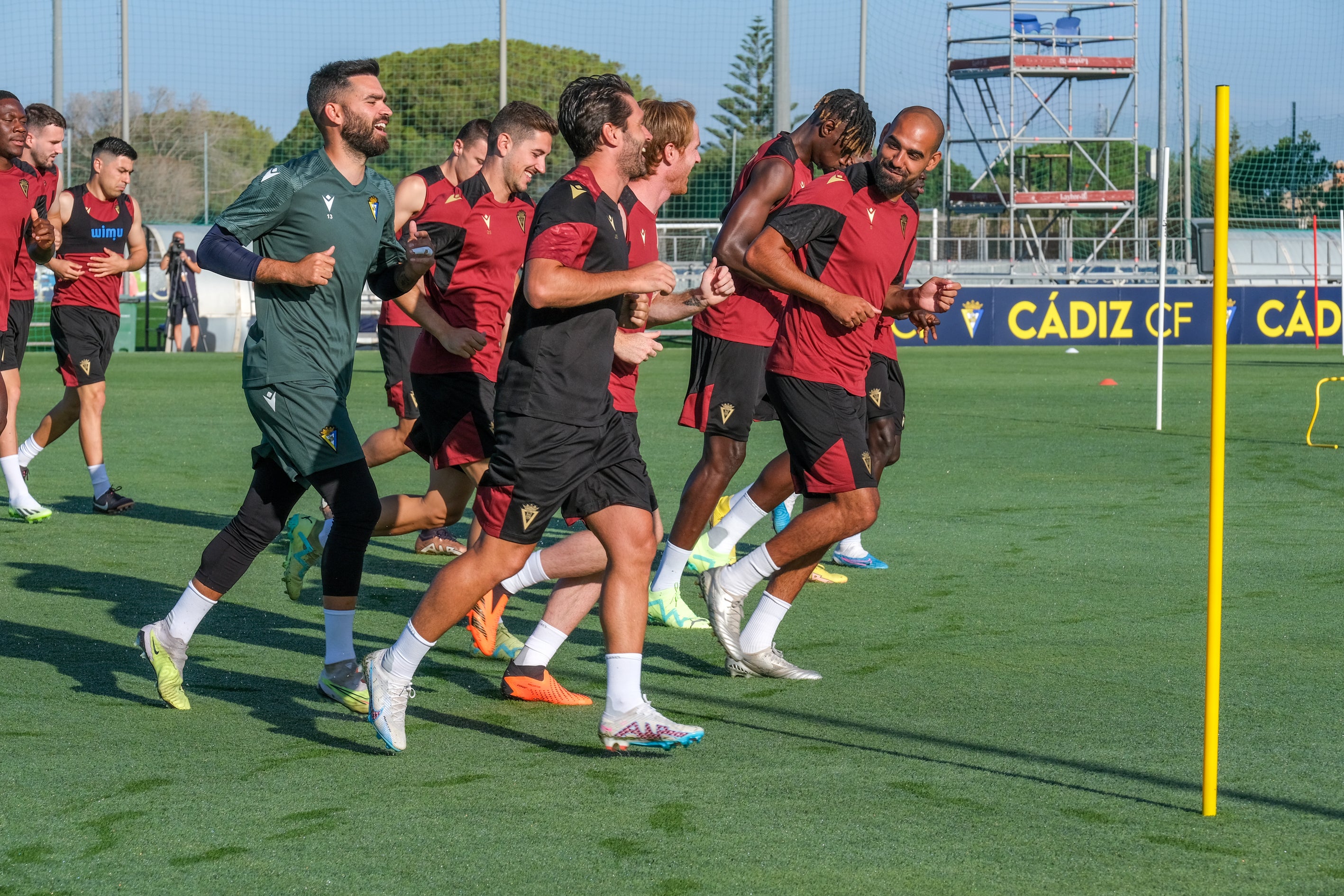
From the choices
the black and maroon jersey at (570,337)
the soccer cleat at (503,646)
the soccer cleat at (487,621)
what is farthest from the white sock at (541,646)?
the black and maroon jersey at (570,337)

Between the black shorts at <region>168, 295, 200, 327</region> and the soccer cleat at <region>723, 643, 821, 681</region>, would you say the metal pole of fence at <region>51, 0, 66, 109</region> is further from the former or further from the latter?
the soccer cleat at <region>723, 643, 821, 681</region>

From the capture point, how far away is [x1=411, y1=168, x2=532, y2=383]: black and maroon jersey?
6195 mm

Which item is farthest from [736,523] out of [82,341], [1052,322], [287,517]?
[1052,322]

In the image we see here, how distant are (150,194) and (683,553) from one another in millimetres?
41099

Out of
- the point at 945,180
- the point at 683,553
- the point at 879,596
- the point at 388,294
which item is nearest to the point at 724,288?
the point at 388,294

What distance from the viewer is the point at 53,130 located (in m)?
8.13

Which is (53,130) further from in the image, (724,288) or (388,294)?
(724,288)

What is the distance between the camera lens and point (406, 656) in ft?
13.5

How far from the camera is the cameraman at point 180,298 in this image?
2475 centimetres

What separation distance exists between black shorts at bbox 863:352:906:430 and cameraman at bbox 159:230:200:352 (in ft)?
64.2

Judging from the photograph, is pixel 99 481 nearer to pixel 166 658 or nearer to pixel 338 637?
pixel 166 658

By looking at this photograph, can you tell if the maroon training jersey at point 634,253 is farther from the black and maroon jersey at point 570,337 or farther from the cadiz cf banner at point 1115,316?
the cadiz cf banner at point 1115,316

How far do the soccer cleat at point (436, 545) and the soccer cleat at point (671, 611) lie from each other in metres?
1.88

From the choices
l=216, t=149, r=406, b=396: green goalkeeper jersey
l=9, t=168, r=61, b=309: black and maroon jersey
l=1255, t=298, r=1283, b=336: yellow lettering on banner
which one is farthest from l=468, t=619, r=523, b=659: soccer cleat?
l=1255, t=298, r=1283, b=336: yellow lettering on banner
